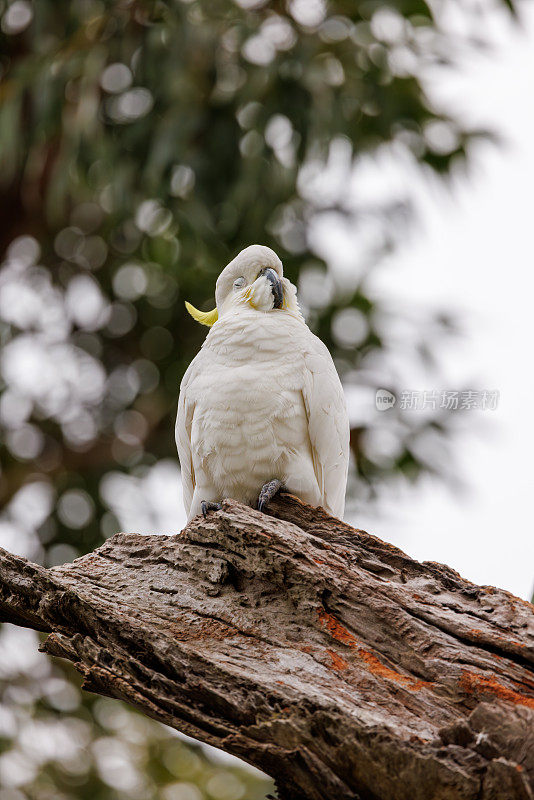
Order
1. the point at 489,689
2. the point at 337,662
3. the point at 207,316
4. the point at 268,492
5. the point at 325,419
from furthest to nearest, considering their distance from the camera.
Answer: the point at 207,316 → the point at 325,419 → the point at 268,492 → the point at 337,662 → the point at 489,689

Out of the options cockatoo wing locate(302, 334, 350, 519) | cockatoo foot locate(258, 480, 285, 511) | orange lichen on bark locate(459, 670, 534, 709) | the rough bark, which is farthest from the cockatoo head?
orange lichen on bark locate(459, 670, 534, 709)

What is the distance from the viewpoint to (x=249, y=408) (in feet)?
6.87

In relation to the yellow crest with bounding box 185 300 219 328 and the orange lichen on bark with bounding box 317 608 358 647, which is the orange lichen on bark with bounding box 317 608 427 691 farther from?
the yellow crest with bounding box 185 300 219 328

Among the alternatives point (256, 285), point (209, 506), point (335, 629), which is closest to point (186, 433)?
point (209, 506)

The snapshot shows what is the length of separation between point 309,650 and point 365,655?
10 centimetres

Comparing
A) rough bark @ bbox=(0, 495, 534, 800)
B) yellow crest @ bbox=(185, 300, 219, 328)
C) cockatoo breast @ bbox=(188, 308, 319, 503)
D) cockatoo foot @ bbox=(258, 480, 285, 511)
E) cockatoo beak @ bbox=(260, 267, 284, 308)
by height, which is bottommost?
rough bark @ bbox=(0, 495, 534, 800)

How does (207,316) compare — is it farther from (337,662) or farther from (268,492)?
(337,662)

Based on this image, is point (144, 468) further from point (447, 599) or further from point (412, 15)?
point (447, 599)

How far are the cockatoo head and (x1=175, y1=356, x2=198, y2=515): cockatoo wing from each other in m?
0.21

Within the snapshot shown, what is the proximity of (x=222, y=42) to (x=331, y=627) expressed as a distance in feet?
13.5

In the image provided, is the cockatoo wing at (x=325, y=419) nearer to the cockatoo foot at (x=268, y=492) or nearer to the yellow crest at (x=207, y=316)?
the cockatoo foot at (x=268, y=492)

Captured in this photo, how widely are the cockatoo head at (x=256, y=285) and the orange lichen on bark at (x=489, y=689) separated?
1.11 meters

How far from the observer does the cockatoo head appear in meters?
2.29

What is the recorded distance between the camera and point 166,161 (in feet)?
16.3
